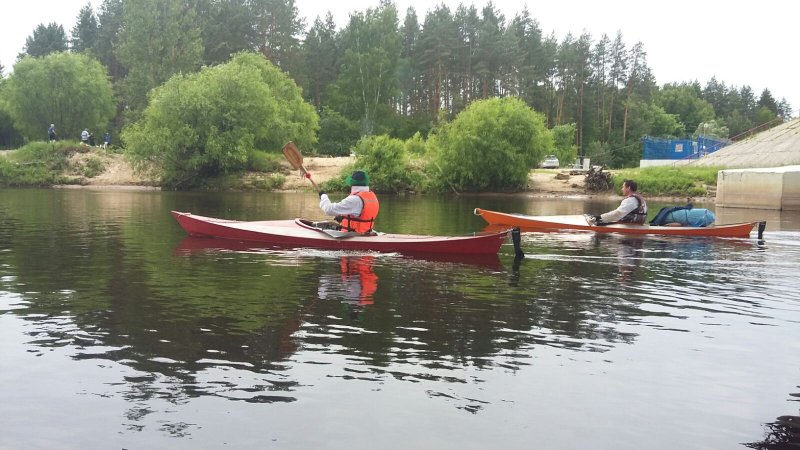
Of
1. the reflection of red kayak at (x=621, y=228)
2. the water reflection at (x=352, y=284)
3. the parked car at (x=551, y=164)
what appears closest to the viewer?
the water reflection at (x=352, y=284)

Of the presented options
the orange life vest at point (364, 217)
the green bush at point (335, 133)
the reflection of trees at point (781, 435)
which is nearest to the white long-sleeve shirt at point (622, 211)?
the orange life vest at point (364, 217)

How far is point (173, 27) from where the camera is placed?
69688 millimetres

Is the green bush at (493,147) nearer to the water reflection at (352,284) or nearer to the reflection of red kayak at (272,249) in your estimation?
the reflection of red kayak at (272,249)

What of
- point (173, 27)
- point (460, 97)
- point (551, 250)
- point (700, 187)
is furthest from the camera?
point (460, 97)

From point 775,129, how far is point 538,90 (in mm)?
32527

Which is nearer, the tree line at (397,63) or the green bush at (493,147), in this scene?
the green bush at (493,147)

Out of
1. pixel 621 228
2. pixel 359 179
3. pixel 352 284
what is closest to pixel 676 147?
pixel 621 228

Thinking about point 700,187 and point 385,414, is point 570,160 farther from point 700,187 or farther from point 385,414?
point 385,414

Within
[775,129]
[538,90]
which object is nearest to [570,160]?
[538,90]

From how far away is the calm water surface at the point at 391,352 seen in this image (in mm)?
6184

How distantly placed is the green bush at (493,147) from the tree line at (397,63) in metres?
21.4

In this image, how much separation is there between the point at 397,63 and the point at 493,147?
3264 cm

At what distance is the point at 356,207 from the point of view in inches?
650

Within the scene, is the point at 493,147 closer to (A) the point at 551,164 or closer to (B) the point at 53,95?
(A) the point at 551,164
